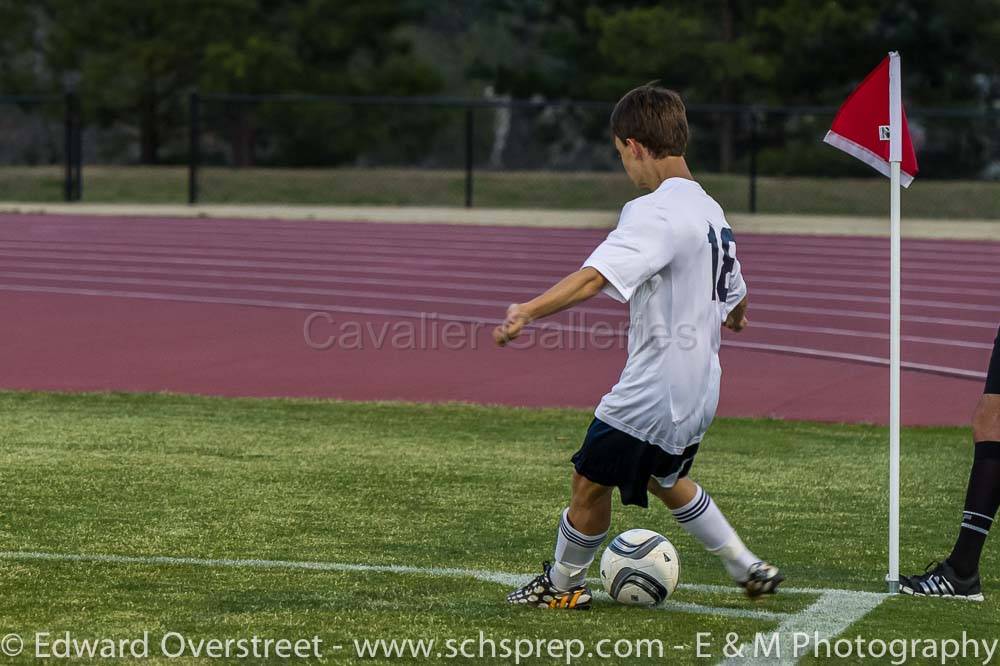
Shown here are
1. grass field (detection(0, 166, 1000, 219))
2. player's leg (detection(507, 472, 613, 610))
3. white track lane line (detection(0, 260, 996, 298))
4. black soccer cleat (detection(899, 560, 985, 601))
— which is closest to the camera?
player's leg (detection(507, 472, 613, 610))

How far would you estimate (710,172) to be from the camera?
128 ft

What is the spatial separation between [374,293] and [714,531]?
1211cm

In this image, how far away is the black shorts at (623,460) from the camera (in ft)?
16.5

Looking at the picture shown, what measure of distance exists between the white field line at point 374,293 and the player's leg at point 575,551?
29.8ft

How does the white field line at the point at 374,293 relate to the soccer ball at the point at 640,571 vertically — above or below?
below

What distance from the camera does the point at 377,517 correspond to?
275 inches

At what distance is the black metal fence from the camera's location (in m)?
31.6

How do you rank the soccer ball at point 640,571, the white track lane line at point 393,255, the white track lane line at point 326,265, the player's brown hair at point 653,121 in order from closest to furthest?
1. the player's brown hair at point 653,121
2. the soccer ball at point 640,571
3. the white track lane line at point 326,265
4. the white track lane line at point 393,255

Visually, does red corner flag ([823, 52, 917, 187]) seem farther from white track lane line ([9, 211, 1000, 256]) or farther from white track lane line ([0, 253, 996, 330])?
white track lane line ([9, 211, 1000, 256])

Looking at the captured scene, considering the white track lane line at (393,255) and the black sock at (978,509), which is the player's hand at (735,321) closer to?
the black sock at (978,509)

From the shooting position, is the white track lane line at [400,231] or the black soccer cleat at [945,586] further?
the white track lane line at [400,231]

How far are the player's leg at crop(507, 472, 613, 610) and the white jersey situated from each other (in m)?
0.30

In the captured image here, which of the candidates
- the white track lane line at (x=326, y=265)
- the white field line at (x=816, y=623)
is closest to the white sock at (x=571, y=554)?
the white field line at (x=816, y=623)

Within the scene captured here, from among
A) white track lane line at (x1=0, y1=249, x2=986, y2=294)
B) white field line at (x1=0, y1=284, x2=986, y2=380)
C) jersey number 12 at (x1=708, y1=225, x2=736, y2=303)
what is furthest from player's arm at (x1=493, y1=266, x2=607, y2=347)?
white track lane line at (x1=0, y1=249, x2=986, y2=294)
